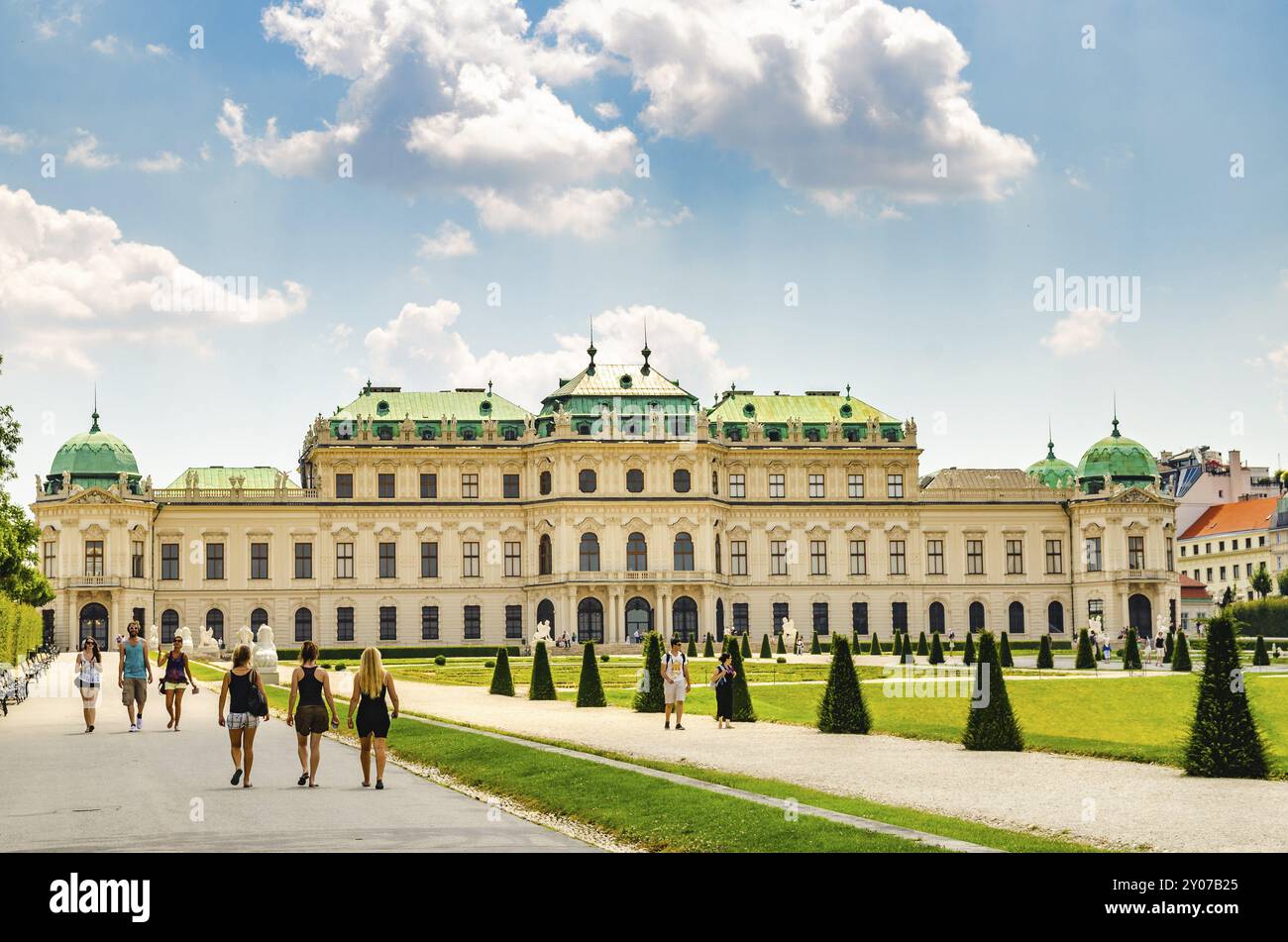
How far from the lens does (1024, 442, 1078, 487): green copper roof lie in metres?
107

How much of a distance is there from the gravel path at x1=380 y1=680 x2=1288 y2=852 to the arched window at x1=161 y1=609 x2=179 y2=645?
5897cm

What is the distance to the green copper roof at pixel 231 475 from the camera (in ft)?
319

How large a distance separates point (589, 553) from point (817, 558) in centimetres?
1435

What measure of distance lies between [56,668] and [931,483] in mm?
58886

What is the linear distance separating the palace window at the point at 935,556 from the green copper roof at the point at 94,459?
154ft

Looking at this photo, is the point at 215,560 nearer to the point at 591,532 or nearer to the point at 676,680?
A: the point at 591,532

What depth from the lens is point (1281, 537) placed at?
395ft

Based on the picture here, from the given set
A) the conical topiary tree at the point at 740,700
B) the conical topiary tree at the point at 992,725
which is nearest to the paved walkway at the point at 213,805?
the conical topiary tree at the point at 740,700

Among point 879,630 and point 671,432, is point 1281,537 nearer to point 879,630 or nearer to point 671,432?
point 879,630

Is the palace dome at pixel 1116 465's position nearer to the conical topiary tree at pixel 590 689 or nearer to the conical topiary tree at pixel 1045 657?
the conical topiary tree at pixel 1045 657

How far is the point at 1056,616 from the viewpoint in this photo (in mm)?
97688

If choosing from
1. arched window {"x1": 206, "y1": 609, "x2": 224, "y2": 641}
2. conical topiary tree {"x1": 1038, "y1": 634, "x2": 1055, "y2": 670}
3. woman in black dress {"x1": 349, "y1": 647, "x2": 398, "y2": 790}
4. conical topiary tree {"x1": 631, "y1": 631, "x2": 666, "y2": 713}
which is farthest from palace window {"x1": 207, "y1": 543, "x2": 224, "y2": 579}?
woman in black dress {"x1": 349, "y1": 647, "x2": 398, "y2": 790}

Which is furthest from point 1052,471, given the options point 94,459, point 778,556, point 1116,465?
point 94,459
